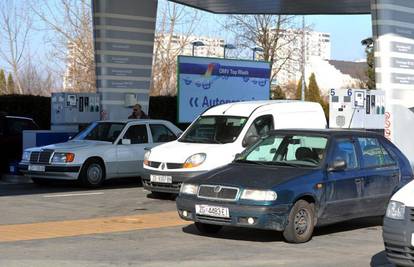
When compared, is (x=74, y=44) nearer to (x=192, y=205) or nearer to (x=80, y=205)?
(x=80, y=205)

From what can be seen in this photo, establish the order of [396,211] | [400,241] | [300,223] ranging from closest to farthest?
[400,241], [396,211], [300,223]

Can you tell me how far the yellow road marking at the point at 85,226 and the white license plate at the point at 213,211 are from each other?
4.90ft

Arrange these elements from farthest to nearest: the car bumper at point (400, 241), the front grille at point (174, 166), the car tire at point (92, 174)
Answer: the car tire at point (92, 174) → the front grille at point (174, 166) → the car bumper at point (400, 241)

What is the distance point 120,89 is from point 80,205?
9685 millimetres

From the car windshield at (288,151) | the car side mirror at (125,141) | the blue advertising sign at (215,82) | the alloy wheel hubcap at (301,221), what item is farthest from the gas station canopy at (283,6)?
the alloy wheel hubcap at (301,221)

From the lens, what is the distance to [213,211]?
908cm

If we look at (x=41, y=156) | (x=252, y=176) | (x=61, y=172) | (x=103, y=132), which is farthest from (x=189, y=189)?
(x=103, y=132)

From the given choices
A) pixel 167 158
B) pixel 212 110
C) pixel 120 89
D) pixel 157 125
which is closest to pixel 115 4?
pixel 120 89

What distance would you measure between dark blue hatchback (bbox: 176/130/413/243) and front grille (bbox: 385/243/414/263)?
6.82 feet

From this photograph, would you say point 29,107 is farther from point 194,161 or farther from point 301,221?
point 301,221

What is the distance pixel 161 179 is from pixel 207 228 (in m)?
3.48

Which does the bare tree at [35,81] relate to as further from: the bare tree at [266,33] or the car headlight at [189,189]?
the car headlight at [189,189]

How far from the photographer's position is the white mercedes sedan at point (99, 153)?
51.2 feet

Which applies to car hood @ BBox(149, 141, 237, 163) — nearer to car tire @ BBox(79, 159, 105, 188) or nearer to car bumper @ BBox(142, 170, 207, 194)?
car bumper @ BBox(142, 170, 207, 194)
